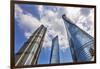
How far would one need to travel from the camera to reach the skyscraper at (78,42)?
213 cm

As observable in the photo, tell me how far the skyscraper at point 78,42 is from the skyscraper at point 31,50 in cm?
32

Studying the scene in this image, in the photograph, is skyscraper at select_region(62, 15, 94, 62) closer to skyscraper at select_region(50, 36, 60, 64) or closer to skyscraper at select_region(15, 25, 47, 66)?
skyscraper at select_region(50, 36, 60, 64)

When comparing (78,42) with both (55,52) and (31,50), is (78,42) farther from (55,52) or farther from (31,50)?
(31,50)

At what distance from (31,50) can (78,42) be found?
591 millimetres

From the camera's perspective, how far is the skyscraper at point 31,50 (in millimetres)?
1970

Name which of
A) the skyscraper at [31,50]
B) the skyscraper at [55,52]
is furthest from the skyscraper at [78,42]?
the skyscraper at [31,50]

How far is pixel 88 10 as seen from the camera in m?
2.21

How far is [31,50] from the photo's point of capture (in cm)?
201

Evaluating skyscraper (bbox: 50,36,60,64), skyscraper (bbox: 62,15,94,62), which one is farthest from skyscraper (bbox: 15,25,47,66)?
skyscraper (bbox: 62,15,94,62)

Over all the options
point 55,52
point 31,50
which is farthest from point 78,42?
point 31,50

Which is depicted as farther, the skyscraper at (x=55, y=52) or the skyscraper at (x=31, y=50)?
the skyscraper at (x=55, y=52)

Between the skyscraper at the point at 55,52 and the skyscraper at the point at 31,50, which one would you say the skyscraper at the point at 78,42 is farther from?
the skyscraper at the point at 31,50
